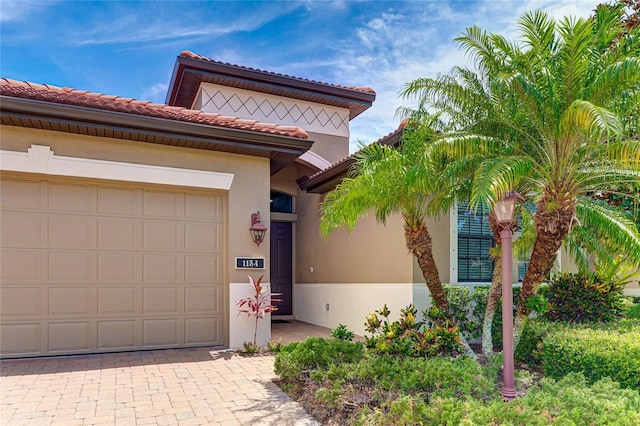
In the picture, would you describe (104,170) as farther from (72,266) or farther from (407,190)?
(407,190)

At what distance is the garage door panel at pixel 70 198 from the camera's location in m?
8.00

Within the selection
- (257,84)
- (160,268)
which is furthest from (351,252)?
(257,84)

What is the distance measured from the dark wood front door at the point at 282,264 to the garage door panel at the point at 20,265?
23.6ft

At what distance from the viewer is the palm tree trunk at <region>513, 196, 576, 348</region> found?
21.4 ft

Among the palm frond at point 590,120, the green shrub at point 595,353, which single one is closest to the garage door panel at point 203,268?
the green shrub at point 595,353

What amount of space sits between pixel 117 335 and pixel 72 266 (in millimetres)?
1515

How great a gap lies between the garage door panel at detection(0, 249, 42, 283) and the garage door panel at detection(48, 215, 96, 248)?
1.18 ft

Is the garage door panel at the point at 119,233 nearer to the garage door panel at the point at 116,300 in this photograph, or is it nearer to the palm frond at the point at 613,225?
the garage door panel at the point at 116,300

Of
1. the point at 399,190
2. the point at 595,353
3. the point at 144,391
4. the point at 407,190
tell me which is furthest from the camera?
the point at 399,190

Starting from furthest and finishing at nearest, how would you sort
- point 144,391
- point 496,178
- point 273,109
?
1. point 273,109
2. point 144,391
3. point 496,178

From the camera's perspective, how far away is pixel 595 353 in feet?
19.4

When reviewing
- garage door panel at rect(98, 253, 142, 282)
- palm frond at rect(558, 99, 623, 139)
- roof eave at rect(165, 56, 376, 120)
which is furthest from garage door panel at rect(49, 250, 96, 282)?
palm frond at rect(558, 99, 623, 139)

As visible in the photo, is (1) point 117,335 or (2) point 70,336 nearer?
(2) point 70,336

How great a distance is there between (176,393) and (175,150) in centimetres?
462
